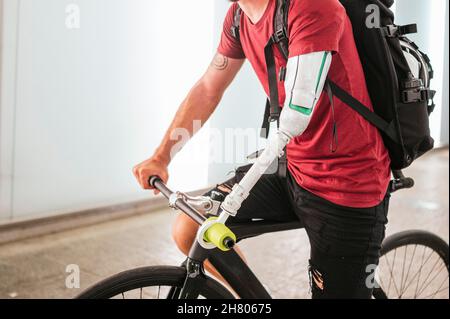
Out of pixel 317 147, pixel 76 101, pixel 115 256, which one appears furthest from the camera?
pixel 115 256

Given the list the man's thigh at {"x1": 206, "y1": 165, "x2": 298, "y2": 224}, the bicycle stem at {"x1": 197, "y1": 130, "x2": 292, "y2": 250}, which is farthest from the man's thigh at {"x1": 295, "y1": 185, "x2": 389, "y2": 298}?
the bicycle stem at {"x1": 197, "y1": 130, "x2": 292, "y2": 250}

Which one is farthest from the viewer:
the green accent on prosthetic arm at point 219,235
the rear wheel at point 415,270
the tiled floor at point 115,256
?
the tiled floor at point 115,256

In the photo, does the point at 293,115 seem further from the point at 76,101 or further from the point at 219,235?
the point at 76,101

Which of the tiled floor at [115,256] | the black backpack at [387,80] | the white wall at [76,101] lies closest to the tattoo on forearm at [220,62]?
the black backpack at [387,80]

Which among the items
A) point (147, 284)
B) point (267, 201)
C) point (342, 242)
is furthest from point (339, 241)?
point (147, 284)

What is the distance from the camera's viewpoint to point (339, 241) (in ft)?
5.12

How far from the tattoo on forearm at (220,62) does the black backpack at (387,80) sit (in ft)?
0.41

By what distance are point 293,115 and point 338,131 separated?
0.24 metres

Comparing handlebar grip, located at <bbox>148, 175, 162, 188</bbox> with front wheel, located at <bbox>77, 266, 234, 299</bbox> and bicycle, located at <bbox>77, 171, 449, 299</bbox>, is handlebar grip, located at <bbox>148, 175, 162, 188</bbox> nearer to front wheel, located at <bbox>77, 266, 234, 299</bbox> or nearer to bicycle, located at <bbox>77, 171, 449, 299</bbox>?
bicycle, located at <bbox>77, 171, 449, 299</bbox>

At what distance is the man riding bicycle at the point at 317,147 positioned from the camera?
4.32ft

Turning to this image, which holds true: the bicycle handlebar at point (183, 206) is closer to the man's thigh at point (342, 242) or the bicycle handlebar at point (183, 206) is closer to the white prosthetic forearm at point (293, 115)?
the white prosthetic forearm at point (293, 115)

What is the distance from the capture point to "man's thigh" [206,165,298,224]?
167 centimetres

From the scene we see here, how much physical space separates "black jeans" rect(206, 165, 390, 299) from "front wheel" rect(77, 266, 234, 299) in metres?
0.21

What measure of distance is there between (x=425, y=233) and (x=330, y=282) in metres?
0.95
